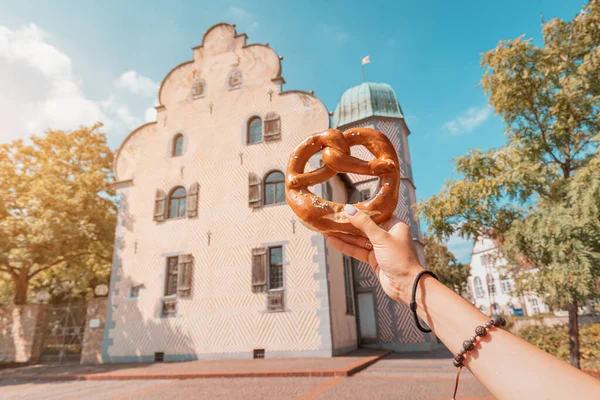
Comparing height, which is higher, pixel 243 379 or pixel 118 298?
pixel 118 298

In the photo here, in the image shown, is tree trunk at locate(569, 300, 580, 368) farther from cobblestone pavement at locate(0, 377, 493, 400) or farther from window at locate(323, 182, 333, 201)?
window at locate(323, 182, 333, 201)

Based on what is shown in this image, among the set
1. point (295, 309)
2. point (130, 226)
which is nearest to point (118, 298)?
point (130, 226)

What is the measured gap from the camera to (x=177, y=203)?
15.4 m

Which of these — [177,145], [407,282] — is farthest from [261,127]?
[407,282]

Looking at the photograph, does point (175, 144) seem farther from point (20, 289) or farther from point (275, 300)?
point (20, 289)

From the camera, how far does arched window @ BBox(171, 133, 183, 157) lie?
1620 cm

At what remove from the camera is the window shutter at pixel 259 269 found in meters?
12.8

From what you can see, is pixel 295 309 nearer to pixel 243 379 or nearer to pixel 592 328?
pixel 243 379

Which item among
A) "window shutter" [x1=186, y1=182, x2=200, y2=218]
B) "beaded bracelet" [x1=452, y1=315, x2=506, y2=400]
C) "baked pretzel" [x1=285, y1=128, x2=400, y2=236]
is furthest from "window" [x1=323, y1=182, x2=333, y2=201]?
"beaded bracelet" [x1=452, y1=315, x2=506, y2=400]

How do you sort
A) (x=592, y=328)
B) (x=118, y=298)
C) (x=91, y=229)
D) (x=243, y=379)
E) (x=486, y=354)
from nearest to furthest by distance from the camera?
(x=486, y=354) < (x=243, y=379) < (x=592, y=328) < (x=118, y=298) < (x=91, y=229)

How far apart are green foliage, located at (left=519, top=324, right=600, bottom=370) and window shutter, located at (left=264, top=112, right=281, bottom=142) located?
11682 millimetres

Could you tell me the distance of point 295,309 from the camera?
40.1 ft

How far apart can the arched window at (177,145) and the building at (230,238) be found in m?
0.06

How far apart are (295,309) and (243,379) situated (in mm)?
4003
